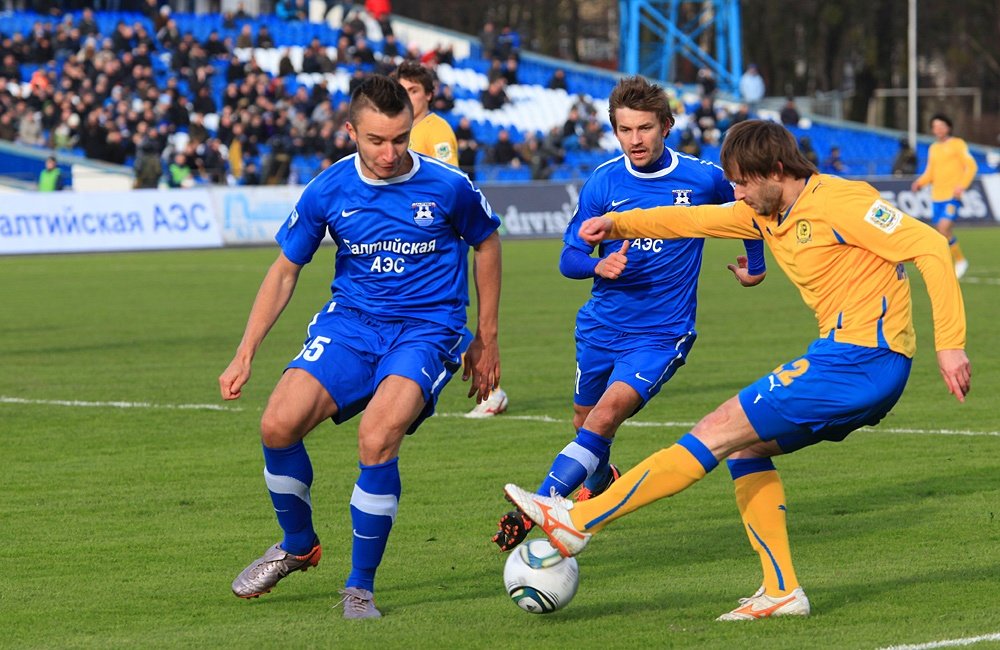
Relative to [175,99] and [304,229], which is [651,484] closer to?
[304,229]

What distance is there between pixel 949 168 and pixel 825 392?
62.6 ft

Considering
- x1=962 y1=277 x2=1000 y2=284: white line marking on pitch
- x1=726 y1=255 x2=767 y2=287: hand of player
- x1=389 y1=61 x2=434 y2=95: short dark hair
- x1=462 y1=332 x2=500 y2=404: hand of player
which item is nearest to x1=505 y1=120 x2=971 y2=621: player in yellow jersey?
x1=462 y1=332 x2=500 y2=404: hand of player

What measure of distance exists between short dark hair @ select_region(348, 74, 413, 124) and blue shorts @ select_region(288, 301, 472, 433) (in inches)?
31.3

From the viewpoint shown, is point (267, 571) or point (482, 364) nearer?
point (267, 571)

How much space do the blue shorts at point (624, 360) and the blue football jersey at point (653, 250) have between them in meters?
0.05

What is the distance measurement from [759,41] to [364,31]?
26.5 metres

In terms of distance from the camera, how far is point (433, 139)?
1193 cm

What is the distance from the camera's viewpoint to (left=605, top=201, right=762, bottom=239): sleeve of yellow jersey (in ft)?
20.1

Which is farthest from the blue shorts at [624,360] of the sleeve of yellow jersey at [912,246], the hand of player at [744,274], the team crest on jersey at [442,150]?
the team crest on jersey at [442,150]

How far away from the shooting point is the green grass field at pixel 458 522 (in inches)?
234

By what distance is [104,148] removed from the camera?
116 ft

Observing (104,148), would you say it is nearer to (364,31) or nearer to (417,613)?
(364,31)

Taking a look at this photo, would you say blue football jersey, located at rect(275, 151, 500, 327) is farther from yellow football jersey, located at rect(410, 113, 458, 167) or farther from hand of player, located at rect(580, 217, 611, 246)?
yellow football jersey, located at rect(410, 113, 458, 167)

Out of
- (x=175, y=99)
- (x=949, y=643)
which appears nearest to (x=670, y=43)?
(x=175, y=99)
